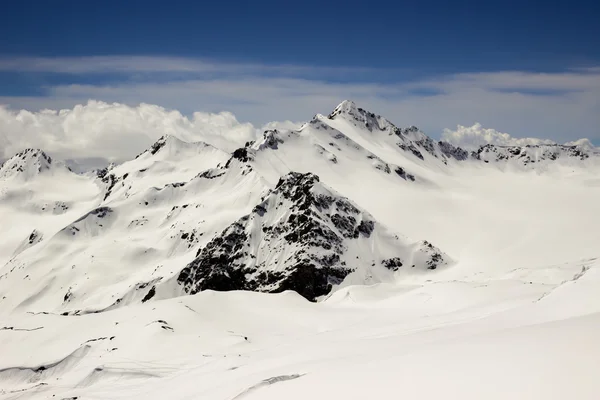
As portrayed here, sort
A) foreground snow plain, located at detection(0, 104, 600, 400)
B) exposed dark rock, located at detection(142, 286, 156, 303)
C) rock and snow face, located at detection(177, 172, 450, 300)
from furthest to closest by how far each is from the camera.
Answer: exposed dark rock, located at detection(142, 286, 156, 303) → rock and snow face, located at detection(177, 172, 450, 300) → foreground snow plain, located at detection(0, 104, 600, 400)

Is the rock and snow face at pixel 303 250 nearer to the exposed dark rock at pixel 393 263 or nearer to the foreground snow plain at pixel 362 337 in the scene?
the exposed dark rock at pixel 393 263

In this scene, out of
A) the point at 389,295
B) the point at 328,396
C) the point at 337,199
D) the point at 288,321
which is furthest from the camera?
the point at 337,199

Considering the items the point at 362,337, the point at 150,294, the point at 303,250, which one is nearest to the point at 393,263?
the point at 303,250

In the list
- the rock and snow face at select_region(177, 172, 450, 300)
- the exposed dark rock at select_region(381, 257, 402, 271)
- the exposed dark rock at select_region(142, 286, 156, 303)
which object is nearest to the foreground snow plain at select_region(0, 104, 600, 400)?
the exposed dark rock at select_region(381, 257, 402, 271)

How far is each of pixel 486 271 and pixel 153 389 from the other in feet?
360

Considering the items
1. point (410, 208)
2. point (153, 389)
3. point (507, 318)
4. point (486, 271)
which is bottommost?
point (153, 389)

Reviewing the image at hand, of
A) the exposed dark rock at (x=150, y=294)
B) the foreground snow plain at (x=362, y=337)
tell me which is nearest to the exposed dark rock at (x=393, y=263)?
the foreground snow plain at (x=362, y=337)

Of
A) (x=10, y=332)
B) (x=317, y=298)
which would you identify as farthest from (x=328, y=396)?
(x=317, y=298)

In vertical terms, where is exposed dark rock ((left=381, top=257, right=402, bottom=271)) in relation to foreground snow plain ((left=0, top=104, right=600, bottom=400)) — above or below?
above

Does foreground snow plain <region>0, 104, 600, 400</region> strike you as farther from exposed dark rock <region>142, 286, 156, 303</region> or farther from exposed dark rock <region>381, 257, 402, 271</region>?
exposed dark rock <region>142, 286, 156, 303</region>

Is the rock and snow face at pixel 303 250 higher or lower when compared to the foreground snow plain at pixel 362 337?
higher

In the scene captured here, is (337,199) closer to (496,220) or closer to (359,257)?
(359,257)

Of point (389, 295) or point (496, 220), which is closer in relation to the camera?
point (389, 295)

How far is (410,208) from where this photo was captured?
189m
